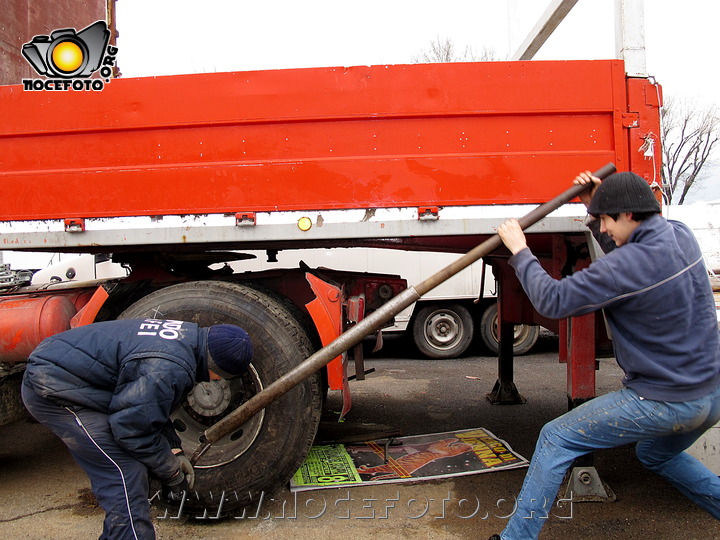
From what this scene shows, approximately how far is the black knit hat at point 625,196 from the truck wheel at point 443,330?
6.05 metres

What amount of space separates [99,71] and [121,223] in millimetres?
1853

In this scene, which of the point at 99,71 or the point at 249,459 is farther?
the point at 99,71

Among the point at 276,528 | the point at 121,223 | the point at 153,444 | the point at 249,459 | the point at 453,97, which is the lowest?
the point at 276,528

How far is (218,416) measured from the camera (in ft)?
10.9

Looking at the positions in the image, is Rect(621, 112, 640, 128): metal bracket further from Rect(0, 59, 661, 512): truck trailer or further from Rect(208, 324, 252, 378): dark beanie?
Rect(208, 324, 252, 378): dark beanie

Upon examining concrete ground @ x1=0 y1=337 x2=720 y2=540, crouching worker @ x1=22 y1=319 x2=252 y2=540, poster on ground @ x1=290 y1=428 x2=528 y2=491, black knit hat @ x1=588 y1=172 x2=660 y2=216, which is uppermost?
black knit hat @ x1=588 y1=172 x2=660 y2=216

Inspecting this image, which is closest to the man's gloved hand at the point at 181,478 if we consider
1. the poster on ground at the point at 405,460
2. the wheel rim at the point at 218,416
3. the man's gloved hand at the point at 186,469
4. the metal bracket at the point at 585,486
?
the man's gloved hand at the point at 186,469

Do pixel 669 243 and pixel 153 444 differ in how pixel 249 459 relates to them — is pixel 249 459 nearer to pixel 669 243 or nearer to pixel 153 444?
pixel 153 444

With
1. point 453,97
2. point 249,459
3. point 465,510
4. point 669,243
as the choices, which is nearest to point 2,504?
point 249,459

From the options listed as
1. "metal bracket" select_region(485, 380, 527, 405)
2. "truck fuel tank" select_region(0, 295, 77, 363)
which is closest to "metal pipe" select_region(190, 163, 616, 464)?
"truck fuel tank" select_region(0, 295, 77, 363)

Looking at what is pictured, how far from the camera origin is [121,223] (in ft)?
10.4

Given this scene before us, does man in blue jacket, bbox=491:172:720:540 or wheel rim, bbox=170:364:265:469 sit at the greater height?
man in blue jacket, bbox=491:172:720:540

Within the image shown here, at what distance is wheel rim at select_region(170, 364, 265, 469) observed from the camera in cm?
319

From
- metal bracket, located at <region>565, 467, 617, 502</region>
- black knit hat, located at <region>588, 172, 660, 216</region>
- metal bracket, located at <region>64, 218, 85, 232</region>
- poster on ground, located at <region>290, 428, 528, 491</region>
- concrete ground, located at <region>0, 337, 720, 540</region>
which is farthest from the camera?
poster on ground, located at <region>290, 428, 528, 491</region>
